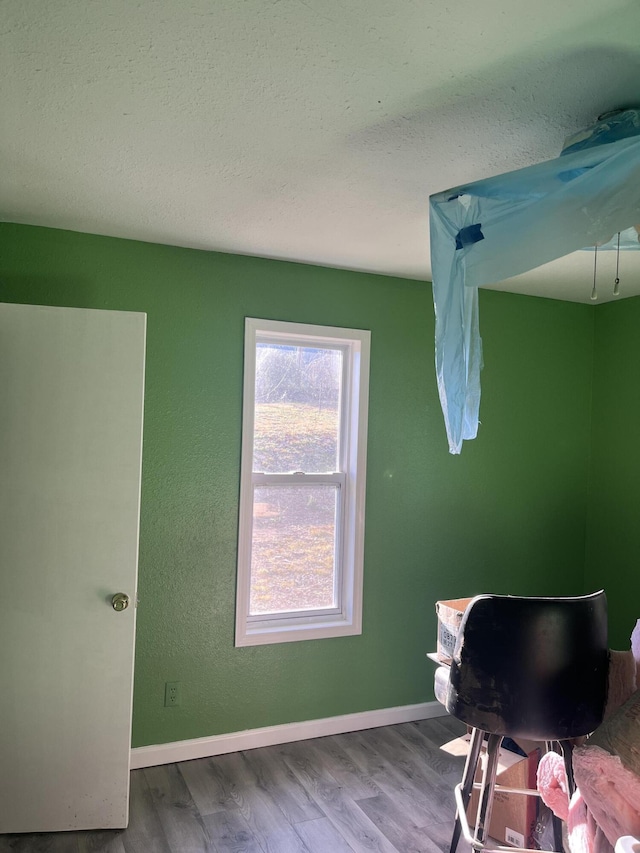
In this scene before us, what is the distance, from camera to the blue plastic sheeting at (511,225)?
1487mm

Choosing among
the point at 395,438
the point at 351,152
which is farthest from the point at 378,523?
the point at 351,152

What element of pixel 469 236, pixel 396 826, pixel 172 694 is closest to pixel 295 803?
pixel 396 826

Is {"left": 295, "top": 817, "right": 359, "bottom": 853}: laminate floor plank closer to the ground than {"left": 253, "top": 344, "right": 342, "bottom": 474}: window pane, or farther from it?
closer to the ground

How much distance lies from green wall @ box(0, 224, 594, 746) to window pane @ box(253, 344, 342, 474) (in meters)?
0.18

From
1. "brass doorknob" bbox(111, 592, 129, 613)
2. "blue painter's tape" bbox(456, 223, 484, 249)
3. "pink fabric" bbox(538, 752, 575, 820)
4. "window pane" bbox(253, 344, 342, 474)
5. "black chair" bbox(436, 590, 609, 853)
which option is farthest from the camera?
"window pane" bbox(253, 344, 342, 474)

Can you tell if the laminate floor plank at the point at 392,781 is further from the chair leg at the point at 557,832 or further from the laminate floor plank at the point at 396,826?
the chair leg at the point at 557,832

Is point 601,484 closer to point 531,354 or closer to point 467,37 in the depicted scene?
point 531,354

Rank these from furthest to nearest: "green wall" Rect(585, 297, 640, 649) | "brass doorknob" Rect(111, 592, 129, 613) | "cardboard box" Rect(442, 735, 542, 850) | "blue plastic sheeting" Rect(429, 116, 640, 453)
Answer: "green wall" Rect(585, 297, 640, 649) → "brass doorknob" Rect(111, 592, 129, 613) → "cardboard box" Rect(442, 735, 542, 850) → "blue plastic sheeting" Rect(429, 116, 640, 453)

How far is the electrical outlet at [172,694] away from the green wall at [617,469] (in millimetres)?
2396

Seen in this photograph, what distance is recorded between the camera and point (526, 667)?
1.91 metres

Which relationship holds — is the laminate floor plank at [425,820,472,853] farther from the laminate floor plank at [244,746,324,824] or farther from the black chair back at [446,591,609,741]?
the black chair back at [446,591,609,741]

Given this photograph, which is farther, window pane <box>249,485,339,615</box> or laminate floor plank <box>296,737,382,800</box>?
window pane <box>249,485,339,615</box>

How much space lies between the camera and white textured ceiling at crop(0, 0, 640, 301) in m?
1.29

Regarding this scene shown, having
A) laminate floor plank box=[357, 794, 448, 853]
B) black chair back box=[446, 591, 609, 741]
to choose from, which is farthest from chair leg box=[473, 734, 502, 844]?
laminate floor plank box=[357, 794, 448, 853]
